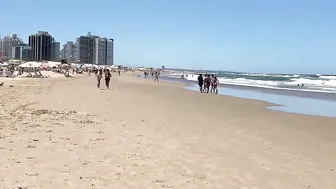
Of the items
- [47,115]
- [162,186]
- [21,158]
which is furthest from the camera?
[47,115]

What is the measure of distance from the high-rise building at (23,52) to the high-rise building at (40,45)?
2.18m

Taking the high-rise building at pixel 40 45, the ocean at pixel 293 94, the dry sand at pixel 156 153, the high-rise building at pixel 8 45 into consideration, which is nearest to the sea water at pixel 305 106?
the ocean at pixel 293 94

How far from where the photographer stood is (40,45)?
17038 centimetres

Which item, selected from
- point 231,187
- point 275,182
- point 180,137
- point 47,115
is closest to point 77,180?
point 231,187

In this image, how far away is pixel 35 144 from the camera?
7668mm

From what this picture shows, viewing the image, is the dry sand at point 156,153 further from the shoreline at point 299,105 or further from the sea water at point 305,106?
the sea water at point 305,106

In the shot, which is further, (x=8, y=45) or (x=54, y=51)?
(x=8, y=45)

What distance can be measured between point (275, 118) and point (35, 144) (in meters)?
9.84

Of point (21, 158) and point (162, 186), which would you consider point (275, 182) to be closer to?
point (162, 186)

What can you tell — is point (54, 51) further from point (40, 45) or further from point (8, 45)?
point (8, 45)

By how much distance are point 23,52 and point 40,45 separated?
1028 centimetres

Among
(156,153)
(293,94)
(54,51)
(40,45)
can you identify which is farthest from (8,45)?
(156,153)

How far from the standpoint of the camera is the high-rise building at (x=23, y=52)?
174m

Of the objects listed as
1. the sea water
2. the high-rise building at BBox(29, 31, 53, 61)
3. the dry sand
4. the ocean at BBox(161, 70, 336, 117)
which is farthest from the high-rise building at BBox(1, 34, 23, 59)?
the dry sand
